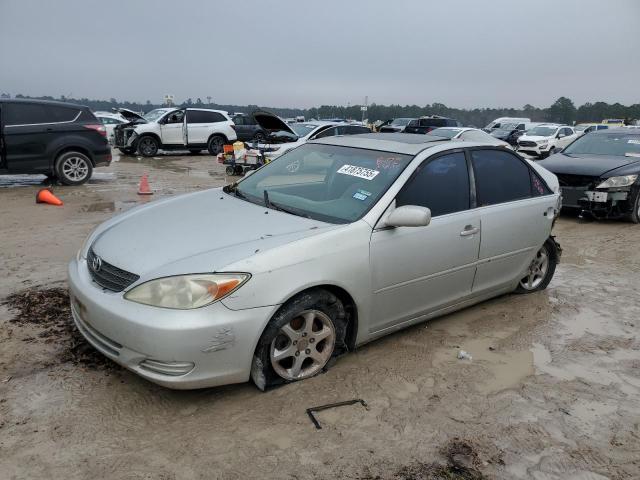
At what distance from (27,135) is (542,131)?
21.9m

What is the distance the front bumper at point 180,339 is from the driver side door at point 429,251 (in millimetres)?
948

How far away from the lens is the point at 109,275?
3.24m

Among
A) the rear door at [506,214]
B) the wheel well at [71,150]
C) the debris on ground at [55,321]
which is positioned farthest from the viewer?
the wheel well at [71,150]

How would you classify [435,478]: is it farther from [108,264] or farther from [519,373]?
[108,264]

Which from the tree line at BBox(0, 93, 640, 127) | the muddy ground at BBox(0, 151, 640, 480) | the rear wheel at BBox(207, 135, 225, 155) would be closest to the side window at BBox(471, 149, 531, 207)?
the muddy ground at BBox(0, 151, 640, 480)

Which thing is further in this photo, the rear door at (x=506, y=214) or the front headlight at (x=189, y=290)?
the rear door at (x=506, y=214)

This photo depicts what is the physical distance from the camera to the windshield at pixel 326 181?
379 centimetres

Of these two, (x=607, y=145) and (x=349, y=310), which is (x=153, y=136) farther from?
(x=349, y=310)

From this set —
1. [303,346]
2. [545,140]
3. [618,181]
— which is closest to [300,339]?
[303,346]

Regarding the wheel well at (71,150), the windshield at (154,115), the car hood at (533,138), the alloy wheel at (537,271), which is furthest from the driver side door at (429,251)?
the car hood at (533,138)

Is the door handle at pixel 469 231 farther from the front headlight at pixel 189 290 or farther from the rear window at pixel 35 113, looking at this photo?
the rear window at pixel 35 113

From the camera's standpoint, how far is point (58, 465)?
2586mm

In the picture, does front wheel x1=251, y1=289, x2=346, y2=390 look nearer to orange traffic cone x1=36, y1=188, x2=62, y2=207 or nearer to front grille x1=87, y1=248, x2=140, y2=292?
front grille x1=87, y1=248, x2=140, y2=292

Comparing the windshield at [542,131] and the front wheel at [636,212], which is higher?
the windshield at [542,131]
